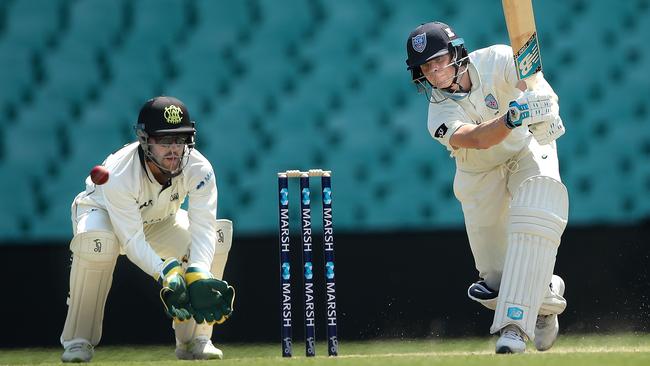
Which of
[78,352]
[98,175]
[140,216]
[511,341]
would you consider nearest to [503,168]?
[511,341]

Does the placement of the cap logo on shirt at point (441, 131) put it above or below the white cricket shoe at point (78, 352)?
above

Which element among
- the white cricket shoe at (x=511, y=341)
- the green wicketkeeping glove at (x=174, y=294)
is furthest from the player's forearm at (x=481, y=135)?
the green wicketkeeping glove at (x=174, y=294)

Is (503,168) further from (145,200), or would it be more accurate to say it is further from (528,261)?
(145,200)

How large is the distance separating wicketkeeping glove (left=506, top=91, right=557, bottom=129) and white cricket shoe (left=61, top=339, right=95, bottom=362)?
58.1 inches

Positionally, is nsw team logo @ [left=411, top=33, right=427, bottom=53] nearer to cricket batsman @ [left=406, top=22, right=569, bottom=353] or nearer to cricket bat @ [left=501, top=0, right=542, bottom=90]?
cricket batsman @ [left=406, top=22, right=569, bottom=353]

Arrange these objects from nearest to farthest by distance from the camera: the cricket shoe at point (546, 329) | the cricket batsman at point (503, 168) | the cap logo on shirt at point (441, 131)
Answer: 1. the cricket batsman at point (503, 168)
2. the cap logo on shirt at point (441, 131)
3. the cricket shoe at point (546, 329)

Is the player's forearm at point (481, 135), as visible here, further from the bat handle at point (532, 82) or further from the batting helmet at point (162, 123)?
the batting helmet at point (162, 123)

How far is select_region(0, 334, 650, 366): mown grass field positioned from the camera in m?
3.28

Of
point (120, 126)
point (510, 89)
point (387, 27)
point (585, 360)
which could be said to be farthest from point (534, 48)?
point (120, 126)

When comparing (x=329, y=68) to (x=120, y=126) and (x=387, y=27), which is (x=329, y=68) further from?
(x=120, y=126)

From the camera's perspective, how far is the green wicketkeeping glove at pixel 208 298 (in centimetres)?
365

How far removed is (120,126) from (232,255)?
0.69 meters

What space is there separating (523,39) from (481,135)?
0.30 meters

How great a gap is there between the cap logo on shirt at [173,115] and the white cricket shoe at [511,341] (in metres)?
1.19
